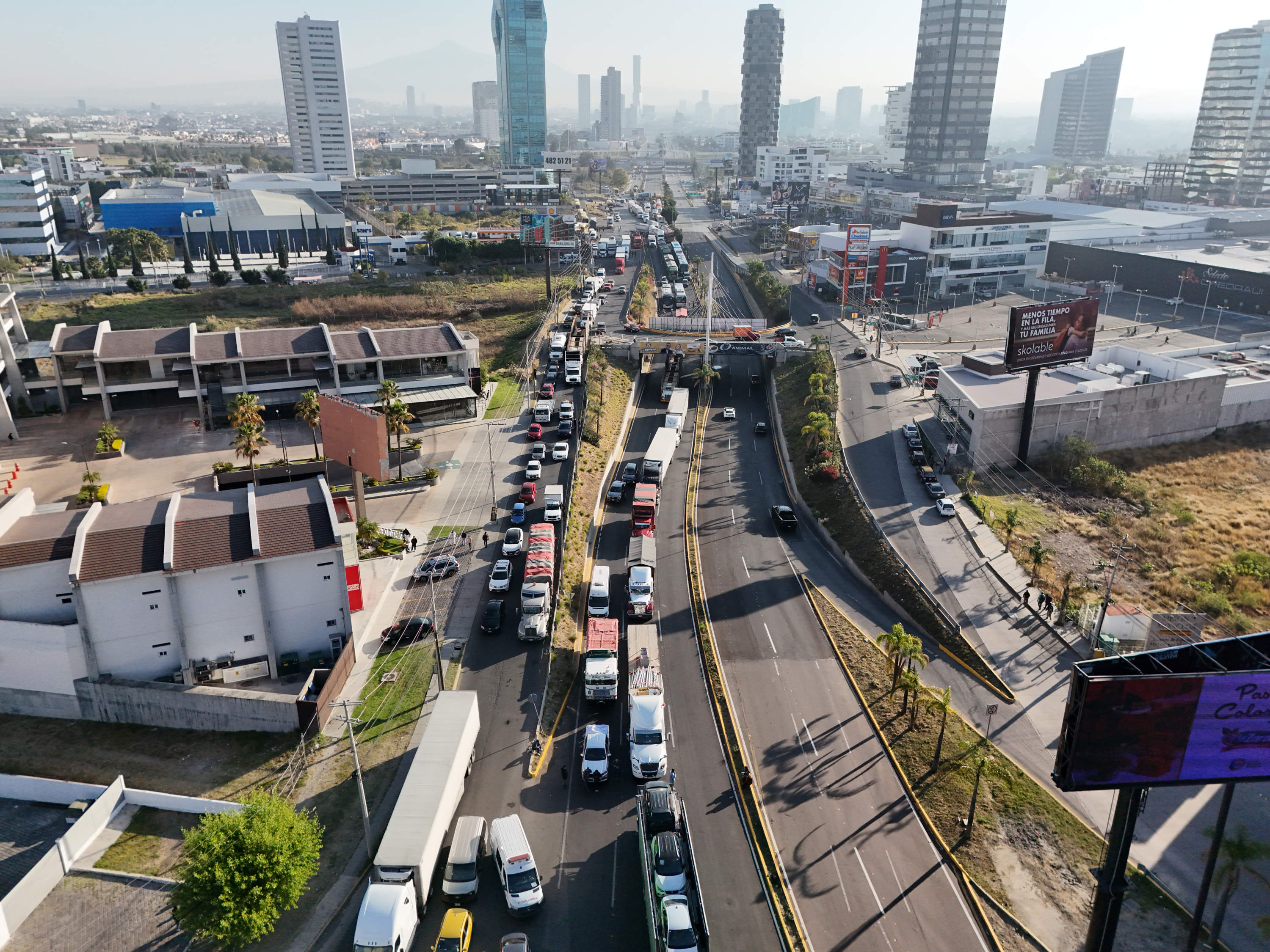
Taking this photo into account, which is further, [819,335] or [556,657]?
[819,335]

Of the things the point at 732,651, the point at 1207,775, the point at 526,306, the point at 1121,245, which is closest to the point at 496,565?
the point at 732,651

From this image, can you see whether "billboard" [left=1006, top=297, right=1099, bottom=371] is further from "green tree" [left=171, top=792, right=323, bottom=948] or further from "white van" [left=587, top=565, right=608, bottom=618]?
"green tree" [left=171, top=792, right=323, bottom=948]

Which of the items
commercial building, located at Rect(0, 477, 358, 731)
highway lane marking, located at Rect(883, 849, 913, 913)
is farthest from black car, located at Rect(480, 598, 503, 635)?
highway lane marking, located at Rect(883, 849, 913, 913)

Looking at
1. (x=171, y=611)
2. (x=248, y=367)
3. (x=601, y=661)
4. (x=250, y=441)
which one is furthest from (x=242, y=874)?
(x=248, y=367)

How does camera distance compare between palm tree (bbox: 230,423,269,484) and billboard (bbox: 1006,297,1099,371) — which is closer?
palm tree (bbox: 230,423,269,484)

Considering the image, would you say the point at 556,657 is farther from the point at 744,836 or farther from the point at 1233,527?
the point at 1233,527

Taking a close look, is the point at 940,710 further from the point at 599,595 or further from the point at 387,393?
the point at 387,393
